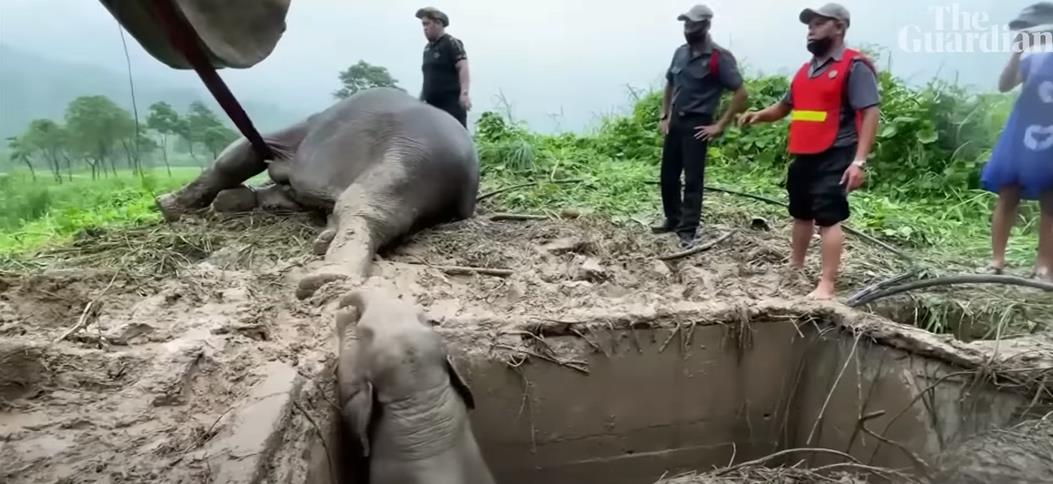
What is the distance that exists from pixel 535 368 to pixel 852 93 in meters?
1.86

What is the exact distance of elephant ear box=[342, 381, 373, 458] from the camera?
2475 millimetres

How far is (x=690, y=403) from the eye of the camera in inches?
134

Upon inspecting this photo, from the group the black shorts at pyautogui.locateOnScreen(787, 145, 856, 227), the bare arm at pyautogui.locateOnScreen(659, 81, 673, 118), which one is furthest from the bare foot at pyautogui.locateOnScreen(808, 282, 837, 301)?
the bare arm at pyautogui.locateOnScreen(659, 81, 673, 118)

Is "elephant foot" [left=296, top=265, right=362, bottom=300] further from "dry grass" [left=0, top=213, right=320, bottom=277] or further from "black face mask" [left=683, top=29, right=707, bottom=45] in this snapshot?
"black face mask" [left=683, top=29, right=707, bottom=45]

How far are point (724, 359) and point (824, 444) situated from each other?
1.85 ft

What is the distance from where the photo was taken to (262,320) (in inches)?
111

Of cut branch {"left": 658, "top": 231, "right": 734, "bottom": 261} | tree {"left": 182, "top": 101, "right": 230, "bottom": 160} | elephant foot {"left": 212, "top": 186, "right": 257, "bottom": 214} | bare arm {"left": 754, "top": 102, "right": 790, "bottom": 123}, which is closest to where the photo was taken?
bare arm {"left": 754, "top": 102, "right": 790, "bottom": 123}

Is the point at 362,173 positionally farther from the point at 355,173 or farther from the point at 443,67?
the point at 443,67

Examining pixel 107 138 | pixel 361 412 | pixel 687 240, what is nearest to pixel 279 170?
pixel 107 138

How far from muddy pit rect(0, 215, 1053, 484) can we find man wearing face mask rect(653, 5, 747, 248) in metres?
0.62

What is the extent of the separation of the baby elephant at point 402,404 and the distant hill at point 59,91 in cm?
330

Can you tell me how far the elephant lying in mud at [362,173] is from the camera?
4.34 m

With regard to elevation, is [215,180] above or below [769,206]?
above

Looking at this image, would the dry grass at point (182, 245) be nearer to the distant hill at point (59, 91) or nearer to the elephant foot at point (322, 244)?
the elephant foot at point (322, 244)
